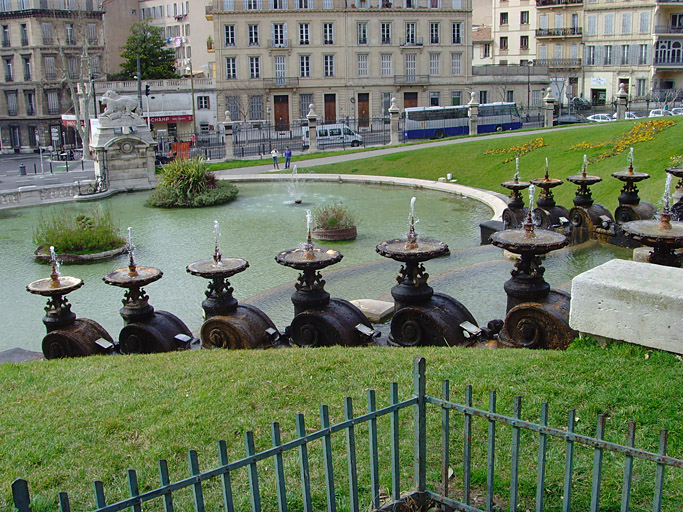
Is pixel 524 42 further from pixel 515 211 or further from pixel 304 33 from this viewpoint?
pixel 515 211

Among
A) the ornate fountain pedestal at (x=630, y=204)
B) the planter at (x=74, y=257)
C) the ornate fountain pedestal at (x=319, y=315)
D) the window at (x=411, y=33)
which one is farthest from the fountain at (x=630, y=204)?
the window at (x=411, y=33)

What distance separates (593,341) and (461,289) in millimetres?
5566

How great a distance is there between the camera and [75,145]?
63.5 m

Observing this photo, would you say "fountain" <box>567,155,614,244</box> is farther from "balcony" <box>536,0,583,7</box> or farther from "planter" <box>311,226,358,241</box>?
"balcony" <box>536,0,583,7</box>

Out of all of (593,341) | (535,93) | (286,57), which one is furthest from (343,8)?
(593,341)

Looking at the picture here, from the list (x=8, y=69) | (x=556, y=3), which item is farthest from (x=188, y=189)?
(x=556, y=3)

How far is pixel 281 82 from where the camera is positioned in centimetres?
6519

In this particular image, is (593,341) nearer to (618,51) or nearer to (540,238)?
(540,238)

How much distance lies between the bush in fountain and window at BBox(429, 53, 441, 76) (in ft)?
145

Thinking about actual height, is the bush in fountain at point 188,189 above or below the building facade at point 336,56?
below

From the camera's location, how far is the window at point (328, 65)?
216 feet

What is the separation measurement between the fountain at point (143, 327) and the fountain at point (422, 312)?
3197mm

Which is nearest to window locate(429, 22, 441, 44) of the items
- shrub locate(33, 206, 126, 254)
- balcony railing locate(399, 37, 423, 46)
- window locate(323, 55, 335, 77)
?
balcony railing locate(399, 37, 423, 46)

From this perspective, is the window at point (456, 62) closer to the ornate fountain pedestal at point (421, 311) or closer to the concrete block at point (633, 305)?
the ornate fountain pedestal at point (421, 311)
